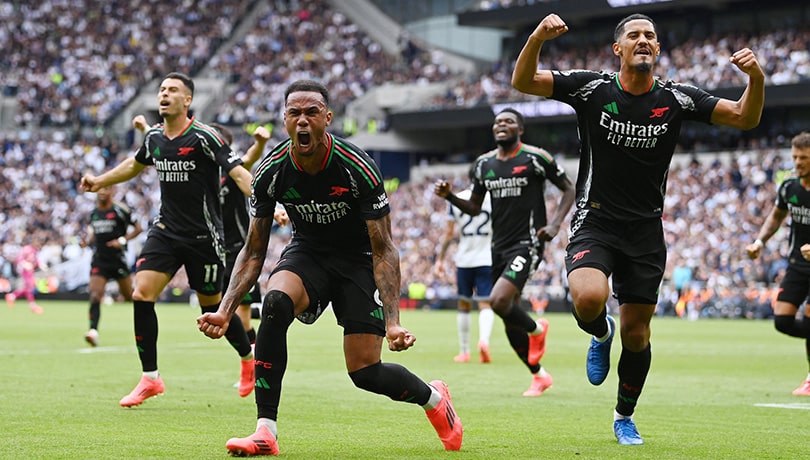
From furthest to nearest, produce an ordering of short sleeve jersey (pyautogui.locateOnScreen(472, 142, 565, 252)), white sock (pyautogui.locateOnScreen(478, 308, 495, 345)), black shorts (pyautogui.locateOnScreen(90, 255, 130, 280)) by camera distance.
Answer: black shorts (pyautogui.locateOnScreen(90, 255, 130, 280)), white sock (pyautogui.locateOnScreen(478, 308, 495, 345)), short sleeve jersey (pyautogui.locateOnScreen(472, 142, 565, 252))

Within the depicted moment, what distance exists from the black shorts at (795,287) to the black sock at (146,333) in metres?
6.85

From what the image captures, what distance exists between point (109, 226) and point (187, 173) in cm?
1014

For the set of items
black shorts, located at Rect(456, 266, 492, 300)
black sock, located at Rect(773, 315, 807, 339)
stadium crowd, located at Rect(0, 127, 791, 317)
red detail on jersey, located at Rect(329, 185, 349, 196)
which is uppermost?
red detail on jersey, located at Rect(329, 185, 349, 196)

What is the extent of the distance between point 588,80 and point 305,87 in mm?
1966

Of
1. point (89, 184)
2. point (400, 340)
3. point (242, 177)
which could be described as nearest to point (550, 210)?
point (89, 184)

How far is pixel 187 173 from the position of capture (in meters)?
10.5

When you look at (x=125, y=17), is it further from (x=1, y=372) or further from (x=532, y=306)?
(x=1, y=372)

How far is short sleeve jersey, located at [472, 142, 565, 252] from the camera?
1289 cm

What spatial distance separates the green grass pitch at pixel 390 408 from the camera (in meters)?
7.50

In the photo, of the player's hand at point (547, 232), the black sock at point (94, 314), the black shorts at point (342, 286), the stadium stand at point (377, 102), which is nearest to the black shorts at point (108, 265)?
the black sock at point (94, 314)

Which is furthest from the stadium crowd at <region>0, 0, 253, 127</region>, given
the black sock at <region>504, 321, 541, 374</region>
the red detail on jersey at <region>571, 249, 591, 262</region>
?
the red detail on jersey at <region>571, 249, 591, 262</region>

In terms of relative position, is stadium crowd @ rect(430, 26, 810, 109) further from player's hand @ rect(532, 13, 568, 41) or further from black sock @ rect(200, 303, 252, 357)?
player's hand @ rect(532, 13, 568, 41)

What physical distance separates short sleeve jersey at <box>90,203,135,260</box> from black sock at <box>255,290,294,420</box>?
1323 cm

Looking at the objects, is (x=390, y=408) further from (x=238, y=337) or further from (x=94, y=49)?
(x=94, y=49)
